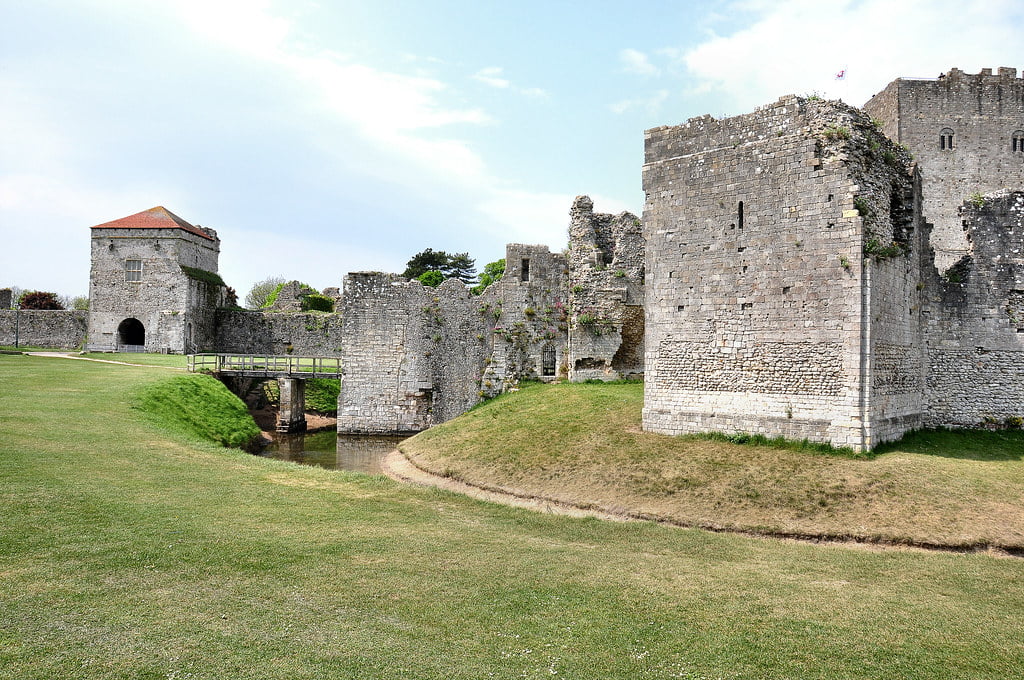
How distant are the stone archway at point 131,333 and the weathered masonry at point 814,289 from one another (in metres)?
35.7

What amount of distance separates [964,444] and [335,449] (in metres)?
18.1

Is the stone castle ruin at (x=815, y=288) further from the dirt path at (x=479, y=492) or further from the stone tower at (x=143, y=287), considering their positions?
the stone tower at (x=143, y=287)

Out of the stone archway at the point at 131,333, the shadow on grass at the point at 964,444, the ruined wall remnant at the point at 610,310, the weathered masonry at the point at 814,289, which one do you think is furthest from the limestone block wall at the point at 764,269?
the stone archway at the point at 131,333

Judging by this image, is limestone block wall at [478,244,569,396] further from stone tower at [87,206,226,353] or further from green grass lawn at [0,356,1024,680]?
stone tower at [87,206,226,353]

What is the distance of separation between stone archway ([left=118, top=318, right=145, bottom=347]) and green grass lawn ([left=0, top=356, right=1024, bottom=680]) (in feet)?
103

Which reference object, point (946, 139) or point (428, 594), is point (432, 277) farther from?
point (428, 594)

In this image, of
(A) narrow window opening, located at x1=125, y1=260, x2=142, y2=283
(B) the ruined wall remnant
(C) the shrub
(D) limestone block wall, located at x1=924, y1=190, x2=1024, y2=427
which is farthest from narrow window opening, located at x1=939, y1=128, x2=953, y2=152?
(A) narrow window opening, located at x1=125, y1=260, x2=142, y2=283

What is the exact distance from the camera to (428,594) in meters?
7.38

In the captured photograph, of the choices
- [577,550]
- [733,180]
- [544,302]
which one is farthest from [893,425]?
[544,302]

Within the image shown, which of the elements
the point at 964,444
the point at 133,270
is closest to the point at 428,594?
the point at 964,444

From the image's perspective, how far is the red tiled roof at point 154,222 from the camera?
39656 millimetres

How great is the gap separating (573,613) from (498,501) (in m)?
6.78

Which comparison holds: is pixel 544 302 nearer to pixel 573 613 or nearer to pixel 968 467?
pixel 968 467

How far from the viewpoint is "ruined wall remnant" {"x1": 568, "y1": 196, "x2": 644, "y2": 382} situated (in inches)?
896
